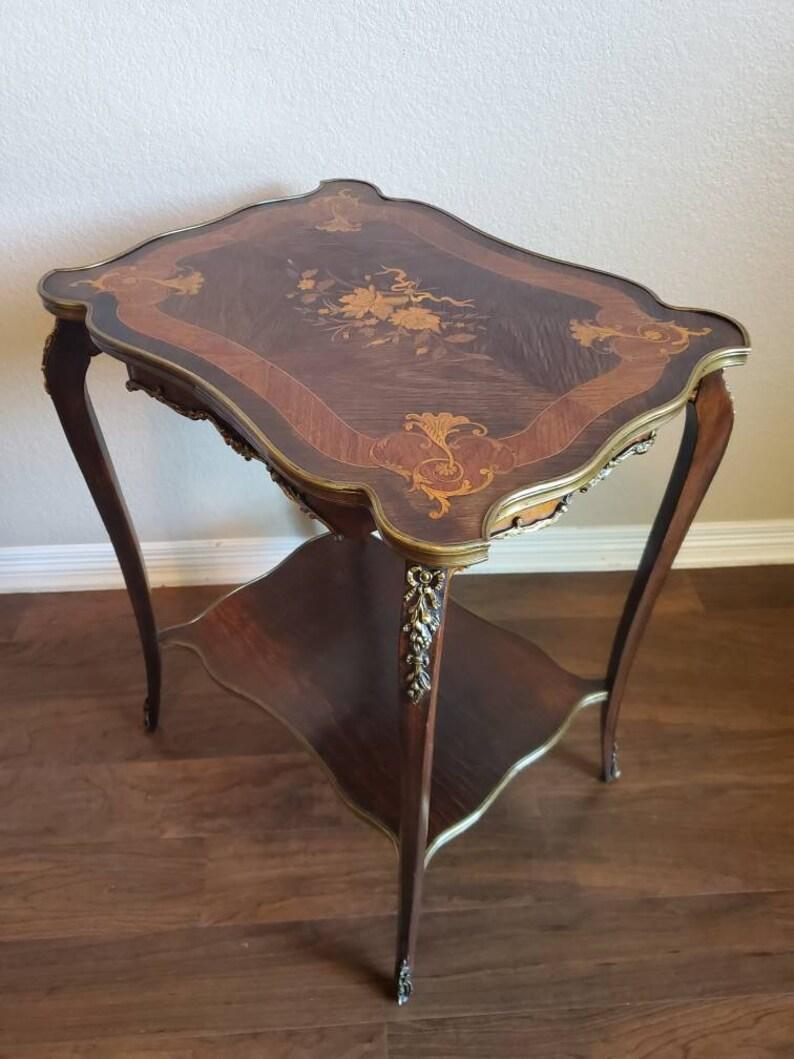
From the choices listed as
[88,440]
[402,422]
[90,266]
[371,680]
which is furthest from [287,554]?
[402,422]

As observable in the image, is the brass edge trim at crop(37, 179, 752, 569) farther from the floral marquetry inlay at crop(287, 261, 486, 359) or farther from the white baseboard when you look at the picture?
the white baseboard

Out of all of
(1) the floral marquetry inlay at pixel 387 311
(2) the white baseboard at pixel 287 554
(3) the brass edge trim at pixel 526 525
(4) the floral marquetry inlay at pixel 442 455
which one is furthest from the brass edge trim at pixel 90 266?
(2) the white baseboard at pixel 287 554

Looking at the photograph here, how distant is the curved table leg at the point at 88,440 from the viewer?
0.89m

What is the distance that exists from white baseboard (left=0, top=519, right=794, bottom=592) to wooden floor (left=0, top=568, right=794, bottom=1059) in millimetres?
147

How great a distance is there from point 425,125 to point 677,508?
1.95 ft

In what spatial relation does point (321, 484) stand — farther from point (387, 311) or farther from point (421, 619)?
point (387, 311)

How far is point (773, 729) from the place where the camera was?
1276 mm

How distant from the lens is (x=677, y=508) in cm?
89

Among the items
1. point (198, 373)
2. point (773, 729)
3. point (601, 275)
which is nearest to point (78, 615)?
point (198, 373)

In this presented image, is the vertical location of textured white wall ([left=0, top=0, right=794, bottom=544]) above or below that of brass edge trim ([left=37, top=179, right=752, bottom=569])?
above

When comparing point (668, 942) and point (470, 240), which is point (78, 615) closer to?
point (470, 240)

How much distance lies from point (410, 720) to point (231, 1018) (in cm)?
52

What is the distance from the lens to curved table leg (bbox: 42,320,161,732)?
0.89 meters

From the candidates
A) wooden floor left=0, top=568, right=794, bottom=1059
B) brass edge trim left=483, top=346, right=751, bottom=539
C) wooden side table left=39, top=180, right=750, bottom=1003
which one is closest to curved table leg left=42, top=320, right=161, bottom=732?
wooden side table left=39, top=180, right=750, bottom=1003
